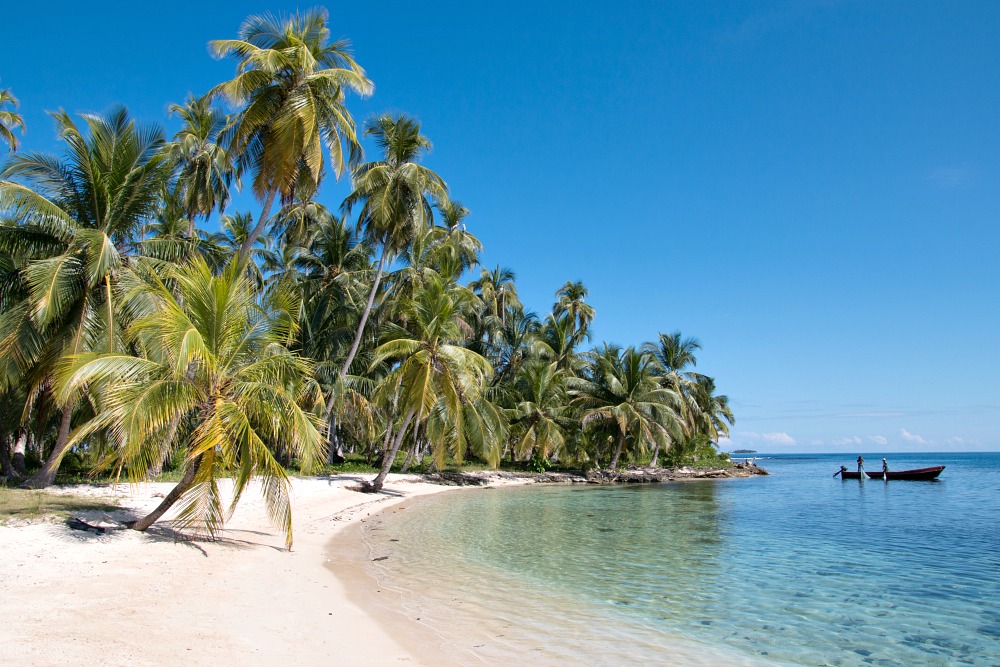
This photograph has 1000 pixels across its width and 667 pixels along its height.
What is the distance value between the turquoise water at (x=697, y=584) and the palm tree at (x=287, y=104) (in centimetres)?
958

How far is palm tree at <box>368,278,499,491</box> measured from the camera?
2023cm

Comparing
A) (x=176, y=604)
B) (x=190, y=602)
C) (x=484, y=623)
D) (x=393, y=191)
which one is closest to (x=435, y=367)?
(x=393, y=191)

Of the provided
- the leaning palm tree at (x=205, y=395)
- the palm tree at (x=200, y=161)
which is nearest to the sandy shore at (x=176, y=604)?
the leaning palm tree at (x=205, y=395)

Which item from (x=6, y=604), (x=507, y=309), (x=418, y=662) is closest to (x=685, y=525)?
(x=418, y=662)

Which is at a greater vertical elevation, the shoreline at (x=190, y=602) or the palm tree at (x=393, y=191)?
the palm tree at (x=393, y=191)

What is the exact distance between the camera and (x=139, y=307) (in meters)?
11.5

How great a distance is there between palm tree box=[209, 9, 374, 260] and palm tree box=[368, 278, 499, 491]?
236 inches

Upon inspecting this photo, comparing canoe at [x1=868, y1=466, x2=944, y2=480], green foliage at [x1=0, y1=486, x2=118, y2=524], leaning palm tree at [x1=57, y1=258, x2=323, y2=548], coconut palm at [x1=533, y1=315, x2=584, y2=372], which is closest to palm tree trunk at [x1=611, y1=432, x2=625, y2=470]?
coconut palm at [x1=533, y1=315, x2=584, y2=372]

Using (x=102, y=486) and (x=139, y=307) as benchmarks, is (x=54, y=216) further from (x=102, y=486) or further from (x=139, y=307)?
(x=102, y=486)

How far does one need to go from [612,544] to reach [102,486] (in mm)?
11965

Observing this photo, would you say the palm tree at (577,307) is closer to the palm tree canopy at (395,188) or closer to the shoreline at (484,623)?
the palm tree canopy at (395,188)

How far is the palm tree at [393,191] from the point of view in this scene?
71.2 ft

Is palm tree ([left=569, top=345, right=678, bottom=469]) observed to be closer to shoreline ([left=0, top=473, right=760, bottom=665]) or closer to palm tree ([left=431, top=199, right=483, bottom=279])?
palm tree ([left=431, top=199, right=483, bottom=279])

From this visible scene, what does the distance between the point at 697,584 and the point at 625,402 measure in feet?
77.8
